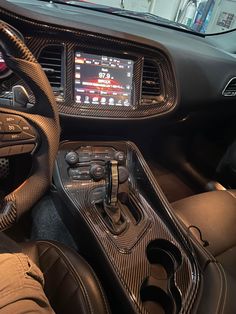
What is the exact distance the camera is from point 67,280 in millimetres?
629

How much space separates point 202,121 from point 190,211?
62 cm

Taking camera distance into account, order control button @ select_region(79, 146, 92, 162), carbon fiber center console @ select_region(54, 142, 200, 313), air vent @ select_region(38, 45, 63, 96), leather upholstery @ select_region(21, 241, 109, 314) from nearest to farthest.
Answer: leather upholstery @ select_region(21, 241, 109, 314) < carbon fiber center console @ select_region(54, 142, 200, 313) < air vent @ select_region(38, 45, 63, 96) < control button @ select_region(79, 146, 92, 162)

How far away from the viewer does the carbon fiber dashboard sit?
789 mm

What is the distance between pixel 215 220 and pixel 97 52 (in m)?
0.61

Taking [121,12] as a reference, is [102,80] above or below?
below

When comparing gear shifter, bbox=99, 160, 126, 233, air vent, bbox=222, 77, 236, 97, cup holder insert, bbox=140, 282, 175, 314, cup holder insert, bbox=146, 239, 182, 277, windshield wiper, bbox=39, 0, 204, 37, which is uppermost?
windshield wiper, bbox=39, 0, 204, 37

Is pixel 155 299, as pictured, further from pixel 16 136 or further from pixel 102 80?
pixel 102 80

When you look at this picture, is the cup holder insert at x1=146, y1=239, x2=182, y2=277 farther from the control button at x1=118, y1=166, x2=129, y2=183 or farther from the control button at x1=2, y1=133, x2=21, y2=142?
the control button at x1=2, y1=133, x2=21, y2=142

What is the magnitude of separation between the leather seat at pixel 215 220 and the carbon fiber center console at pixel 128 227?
0.13 meters

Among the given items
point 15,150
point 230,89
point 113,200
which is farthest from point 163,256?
point 230,89

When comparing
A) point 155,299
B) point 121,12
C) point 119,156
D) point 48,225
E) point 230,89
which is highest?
point 121,12

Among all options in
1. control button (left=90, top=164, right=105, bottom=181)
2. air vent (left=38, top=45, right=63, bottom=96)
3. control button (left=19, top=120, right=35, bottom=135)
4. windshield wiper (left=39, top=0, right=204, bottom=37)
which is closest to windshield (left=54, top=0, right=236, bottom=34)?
windshield wiper (left=39, top=0, right=204, bottom=37)

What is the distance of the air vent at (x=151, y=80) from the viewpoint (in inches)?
40.2

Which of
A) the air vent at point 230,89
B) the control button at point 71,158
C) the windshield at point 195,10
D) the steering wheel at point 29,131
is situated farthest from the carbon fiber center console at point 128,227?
the windshield at point 195,10
